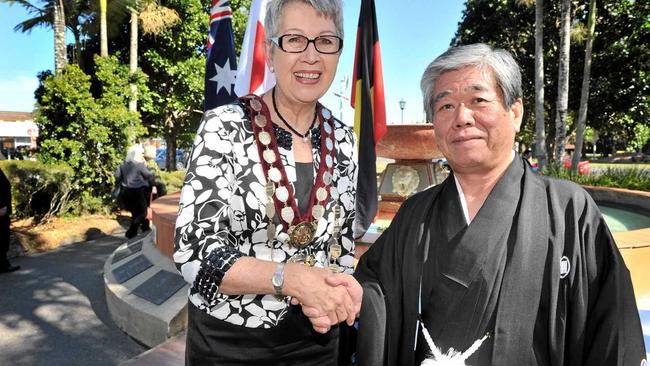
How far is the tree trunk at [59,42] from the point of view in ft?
40.6

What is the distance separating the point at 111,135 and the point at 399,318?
39.2ft

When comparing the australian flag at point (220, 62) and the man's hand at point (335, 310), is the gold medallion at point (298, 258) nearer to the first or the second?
the man's hand at point (335, 310)

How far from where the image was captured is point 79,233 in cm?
945

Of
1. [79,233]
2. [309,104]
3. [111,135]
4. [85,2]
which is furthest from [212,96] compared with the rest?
[85,2]

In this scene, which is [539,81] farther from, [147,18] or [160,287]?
[160,287]

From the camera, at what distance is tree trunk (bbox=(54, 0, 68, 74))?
487 inches

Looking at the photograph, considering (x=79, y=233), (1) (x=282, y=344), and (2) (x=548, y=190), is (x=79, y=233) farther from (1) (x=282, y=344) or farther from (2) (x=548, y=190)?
(2) (x=548, y=190)

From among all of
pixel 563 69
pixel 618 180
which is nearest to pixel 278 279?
pixel 618 180

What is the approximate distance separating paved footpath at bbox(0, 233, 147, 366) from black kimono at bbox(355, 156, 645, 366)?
12.4 ft

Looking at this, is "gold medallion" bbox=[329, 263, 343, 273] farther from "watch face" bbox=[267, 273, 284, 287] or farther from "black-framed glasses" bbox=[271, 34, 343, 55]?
"black-framed glasses" bbox=[271, 34, 343, 55]

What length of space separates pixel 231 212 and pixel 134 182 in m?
8.18

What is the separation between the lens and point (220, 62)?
16.1ft

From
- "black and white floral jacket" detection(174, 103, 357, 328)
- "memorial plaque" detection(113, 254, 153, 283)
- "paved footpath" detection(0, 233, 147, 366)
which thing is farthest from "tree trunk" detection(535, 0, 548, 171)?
"black and white floral jacket" detection(174, 103, 357, 328)

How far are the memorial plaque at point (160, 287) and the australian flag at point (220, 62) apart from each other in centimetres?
200
